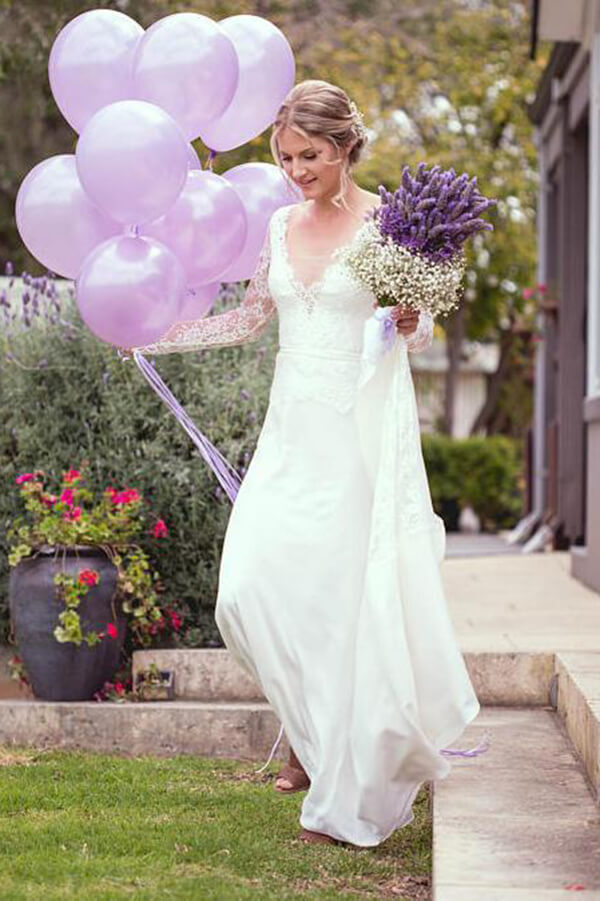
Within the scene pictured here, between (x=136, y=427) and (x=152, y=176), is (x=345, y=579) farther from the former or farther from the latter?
(x=136, y=427)

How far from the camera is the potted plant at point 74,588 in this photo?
5.43 meters

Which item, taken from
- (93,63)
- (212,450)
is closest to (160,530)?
(212,450)

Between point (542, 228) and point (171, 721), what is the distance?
796 cm

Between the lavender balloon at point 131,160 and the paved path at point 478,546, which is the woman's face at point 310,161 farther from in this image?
the paved path at point 478,546

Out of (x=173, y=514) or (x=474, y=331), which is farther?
(x=474, y=331)

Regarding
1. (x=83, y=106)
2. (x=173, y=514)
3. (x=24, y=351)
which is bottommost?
(x=173, y=514)

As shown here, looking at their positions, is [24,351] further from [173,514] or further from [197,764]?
[197,764]

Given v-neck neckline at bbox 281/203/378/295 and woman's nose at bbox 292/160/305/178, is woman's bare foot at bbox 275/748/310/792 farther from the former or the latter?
woman's nose at bbox 292/160/305/178

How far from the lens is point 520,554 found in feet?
35.5

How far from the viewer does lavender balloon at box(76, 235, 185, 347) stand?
400 centimetres

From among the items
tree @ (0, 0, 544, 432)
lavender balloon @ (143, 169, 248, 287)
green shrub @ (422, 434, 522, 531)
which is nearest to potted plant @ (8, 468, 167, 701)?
lavender balloon @ (143, 169, 248, 287)

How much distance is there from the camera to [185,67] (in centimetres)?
425

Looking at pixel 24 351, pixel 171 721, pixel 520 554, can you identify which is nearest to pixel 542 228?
pixel 520 554

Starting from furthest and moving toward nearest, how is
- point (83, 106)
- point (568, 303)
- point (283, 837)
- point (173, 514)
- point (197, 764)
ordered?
point (568, 303) < point (173, 514) < point (197, 764) < point (83, 106) < point (283, 837)
